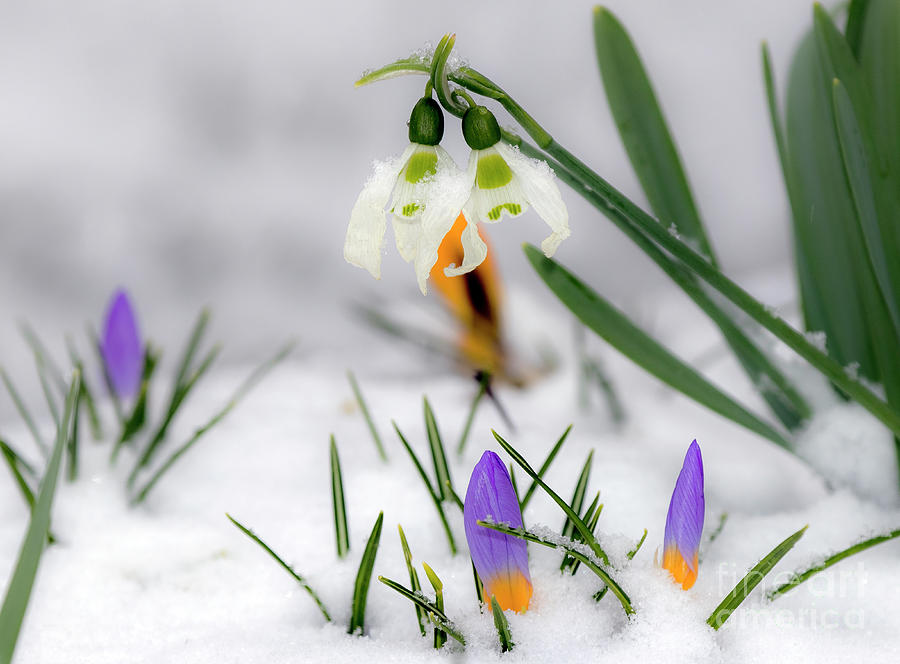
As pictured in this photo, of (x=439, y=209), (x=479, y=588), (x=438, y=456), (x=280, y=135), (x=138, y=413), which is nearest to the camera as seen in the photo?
(x=439, y=209)

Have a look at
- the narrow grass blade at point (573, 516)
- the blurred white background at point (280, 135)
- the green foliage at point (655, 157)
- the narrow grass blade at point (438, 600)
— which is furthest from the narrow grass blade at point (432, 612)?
the blurred white background at point (280, 135)

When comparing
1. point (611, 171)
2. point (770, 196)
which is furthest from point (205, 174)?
point (770, 196)

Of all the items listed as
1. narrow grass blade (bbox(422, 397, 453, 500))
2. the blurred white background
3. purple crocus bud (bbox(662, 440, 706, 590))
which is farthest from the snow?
purple crocus bud (bbox(662, 440, 706, 590))

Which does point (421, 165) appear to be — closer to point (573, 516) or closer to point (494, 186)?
point (494, 186)

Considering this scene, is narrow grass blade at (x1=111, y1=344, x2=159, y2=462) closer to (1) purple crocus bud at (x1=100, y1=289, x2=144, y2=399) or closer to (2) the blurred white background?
(1) purple crocus bud at (x1=100, y1=289, x2=144, y2=399)

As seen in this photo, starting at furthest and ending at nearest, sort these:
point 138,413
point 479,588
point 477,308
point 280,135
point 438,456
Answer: point 280,135, point 477,308, point 138,413, point 438,456, point 479,588

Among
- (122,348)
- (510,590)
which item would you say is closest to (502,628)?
(510,590)

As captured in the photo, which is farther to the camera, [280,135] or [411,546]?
[280,135]

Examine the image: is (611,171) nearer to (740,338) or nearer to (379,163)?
(740,338)
